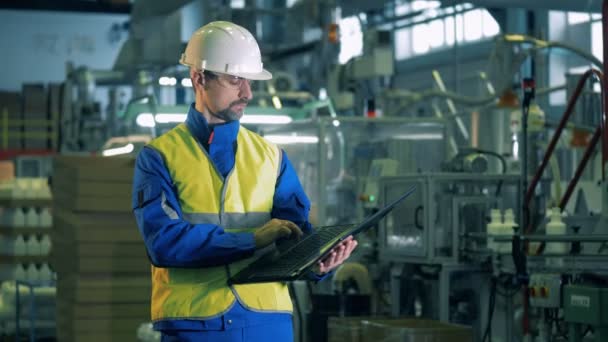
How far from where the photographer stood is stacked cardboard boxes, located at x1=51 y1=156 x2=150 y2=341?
6.21 metres

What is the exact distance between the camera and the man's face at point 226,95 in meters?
3.06

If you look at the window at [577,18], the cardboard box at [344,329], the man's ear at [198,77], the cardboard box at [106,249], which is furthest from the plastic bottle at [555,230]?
the window at [577,18]

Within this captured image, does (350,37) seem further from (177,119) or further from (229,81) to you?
(229,81)

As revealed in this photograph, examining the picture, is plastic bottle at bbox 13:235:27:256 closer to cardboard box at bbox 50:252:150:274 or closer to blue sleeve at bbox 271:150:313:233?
cardboard box at bbox 50:252:150:274

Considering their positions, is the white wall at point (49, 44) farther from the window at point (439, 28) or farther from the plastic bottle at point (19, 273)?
the plastic bottle at point (19, 273)

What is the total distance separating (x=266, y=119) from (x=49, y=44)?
14.0 meters

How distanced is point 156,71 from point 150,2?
3.90ft

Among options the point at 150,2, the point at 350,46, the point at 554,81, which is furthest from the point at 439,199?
the point at 350,46

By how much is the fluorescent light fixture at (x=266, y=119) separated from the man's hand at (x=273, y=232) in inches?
186

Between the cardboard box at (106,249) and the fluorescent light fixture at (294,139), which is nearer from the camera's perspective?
the cardboard box at (106,249)

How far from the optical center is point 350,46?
704 inches

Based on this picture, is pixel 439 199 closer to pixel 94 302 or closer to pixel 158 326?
pixel 94 302

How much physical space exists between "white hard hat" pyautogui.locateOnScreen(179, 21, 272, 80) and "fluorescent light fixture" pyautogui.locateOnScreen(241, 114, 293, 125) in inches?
175

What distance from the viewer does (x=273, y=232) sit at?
2918 mm
